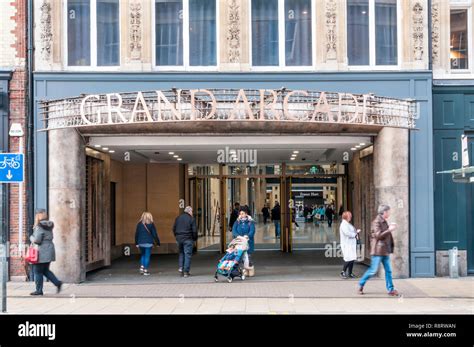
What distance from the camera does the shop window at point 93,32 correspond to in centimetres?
1723

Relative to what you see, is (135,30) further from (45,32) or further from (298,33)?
(298,33)

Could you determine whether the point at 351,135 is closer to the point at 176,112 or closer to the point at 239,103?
the point at 239,103

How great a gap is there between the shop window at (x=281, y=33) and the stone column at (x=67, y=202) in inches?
204

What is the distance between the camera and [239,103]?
49.0 ft

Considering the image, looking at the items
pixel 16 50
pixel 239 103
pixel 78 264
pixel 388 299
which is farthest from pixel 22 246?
pixel 388 299

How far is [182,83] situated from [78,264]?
5129 millimetres

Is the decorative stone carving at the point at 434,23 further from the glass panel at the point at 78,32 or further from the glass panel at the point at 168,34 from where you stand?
the glass panel at the point at 78,32

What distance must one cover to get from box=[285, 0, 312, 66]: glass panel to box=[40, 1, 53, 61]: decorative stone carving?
6024mm

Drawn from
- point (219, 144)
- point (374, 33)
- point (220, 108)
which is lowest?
point (219, 144)

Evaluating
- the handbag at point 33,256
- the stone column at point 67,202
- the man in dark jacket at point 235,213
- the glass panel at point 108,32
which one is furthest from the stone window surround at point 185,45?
the man in dark jacket at point 235,213

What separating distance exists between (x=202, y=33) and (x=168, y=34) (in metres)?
0.89

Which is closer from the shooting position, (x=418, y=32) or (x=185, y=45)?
(x=418, y=32)

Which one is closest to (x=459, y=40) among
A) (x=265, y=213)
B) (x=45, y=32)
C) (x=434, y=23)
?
(x=434, y=23)

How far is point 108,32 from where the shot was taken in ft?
56.9
